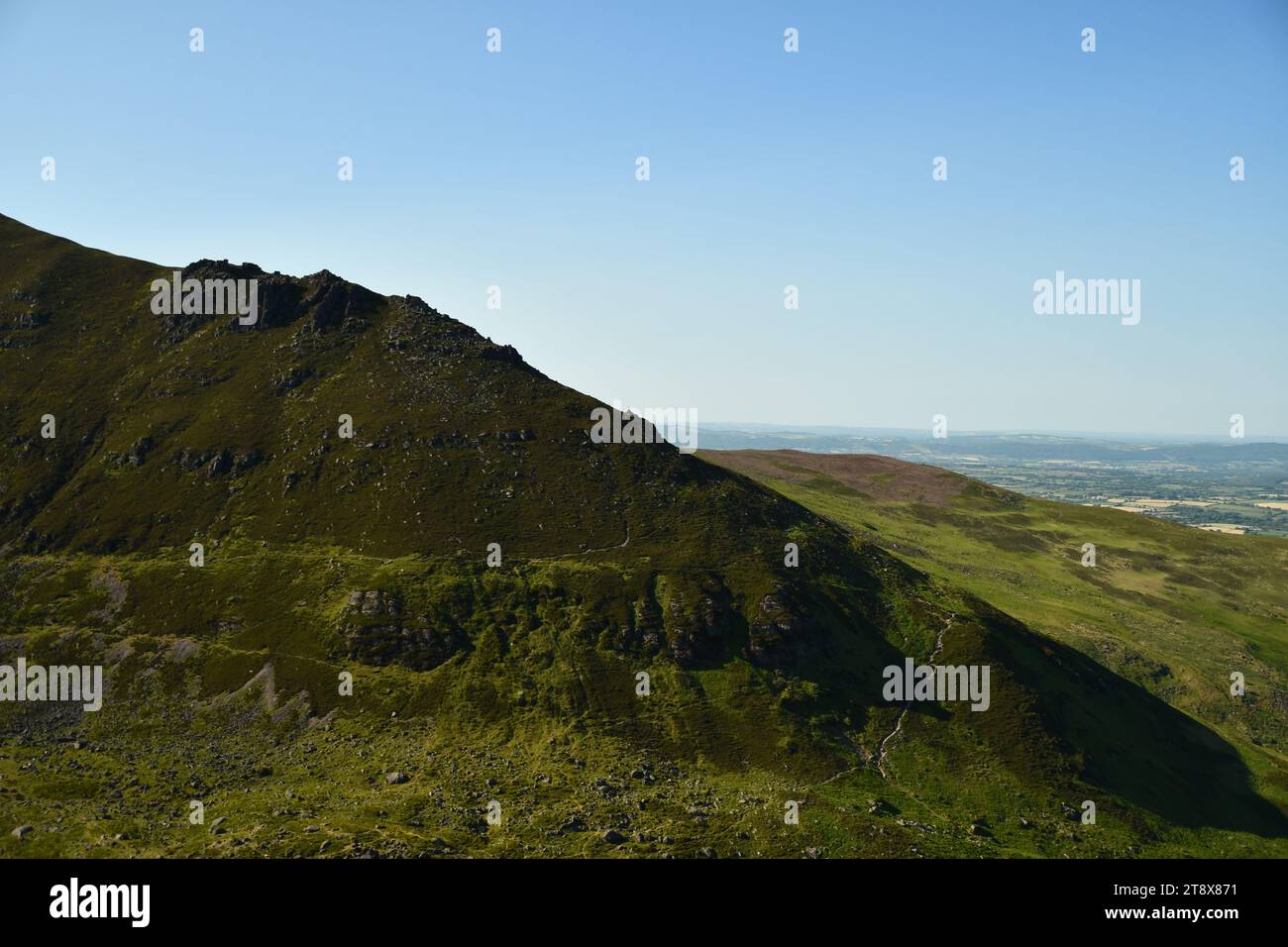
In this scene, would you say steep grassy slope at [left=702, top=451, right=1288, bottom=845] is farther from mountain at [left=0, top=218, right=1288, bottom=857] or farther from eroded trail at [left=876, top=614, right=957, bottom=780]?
eroded trail at [left=876, top=614, right=957, bottom=780]

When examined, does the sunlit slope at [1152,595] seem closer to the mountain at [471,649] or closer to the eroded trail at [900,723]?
the mountain at [471,649]

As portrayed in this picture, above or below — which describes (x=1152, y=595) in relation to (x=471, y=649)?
below

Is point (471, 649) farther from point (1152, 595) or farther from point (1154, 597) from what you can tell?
point (1152, 595)

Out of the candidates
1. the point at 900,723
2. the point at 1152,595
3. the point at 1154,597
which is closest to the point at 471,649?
the point at 900,723

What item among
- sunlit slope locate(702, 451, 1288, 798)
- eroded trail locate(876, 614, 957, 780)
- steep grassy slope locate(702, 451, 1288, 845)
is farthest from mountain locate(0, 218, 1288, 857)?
steep grassy slope locate(702, 451, 1288, 845)

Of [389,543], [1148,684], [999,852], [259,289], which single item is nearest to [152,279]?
[259,289]

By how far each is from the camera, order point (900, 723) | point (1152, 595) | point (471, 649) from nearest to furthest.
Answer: point (900, 723)
point (471, 649)
point (1152, 595)
